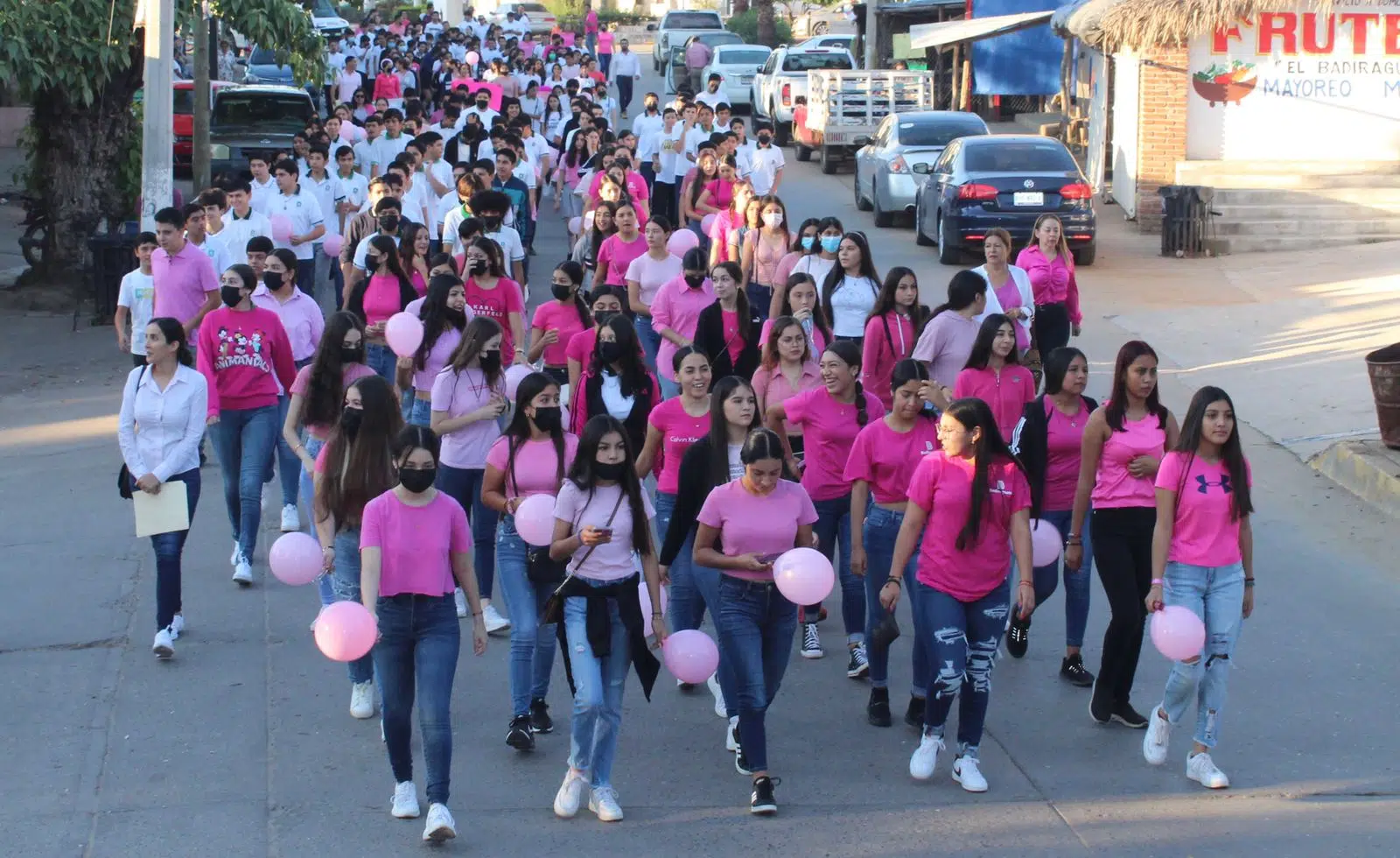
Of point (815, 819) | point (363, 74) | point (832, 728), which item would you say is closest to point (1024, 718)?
point (832, 728)

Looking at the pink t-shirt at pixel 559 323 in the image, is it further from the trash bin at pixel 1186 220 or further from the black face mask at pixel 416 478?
the trash bin at pixel 1186 220

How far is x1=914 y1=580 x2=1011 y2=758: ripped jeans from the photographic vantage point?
6.72m

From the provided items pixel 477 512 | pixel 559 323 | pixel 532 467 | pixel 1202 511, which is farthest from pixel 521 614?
pixel 559 323

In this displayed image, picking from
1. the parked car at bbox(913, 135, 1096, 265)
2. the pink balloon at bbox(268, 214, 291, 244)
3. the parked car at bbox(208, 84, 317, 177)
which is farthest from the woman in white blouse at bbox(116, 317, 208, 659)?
the parked car at bbox(208, 84, 317, 177)

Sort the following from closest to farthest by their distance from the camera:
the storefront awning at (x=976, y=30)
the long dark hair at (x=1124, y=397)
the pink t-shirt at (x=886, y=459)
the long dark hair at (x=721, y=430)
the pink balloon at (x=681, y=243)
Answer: the long dark hair at (x=721, y=430)
the long dark hair at (x=1124, y=397)
the pink t-shirt at (x=886, y=459)
the pink balloon at (x=681, y=243)
the storefront awning at (x=976, y=30)

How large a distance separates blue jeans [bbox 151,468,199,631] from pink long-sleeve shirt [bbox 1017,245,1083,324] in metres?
5.59

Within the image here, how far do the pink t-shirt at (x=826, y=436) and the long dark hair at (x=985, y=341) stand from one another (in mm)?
648

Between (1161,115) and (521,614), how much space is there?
17605 mm

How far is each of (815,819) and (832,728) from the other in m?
1.02

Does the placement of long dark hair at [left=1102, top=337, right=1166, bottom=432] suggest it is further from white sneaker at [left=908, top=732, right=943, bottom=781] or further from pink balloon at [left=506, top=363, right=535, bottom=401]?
pink balloon at [left=506, top=363, right=535, bottom=401]

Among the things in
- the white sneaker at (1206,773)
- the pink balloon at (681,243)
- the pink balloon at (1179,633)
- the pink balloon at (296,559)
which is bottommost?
the white sneaker at (1206,773)

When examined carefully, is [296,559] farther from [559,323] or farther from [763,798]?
[559,323]

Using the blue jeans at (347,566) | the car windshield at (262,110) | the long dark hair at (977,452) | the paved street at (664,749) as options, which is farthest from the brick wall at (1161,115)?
the blue jeans at (347,566)

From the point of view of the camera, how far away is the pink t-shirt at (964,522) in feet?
22.0
